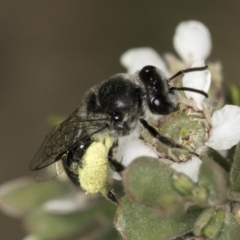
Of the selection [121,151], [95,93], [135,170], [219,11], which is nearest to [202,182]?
[135,170]

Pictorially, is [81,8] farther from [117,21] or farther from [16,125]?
[16,125]

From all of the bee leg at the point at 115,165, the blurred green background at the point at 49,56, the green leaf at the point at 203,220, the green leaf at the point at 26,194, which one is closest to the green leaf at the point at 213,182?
the green leaf at the point at 203,220

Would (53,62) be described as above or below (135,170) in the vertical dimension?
below

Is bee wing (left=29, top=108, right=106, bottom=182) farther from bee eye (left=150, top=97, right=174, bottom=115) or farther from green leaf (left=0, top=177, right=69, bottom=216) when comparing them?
green leaf (left=0, top=177, right=69, bottom=216)

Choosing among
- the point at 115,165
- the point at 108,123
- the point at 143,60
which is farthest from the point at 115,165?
the point at 143,60

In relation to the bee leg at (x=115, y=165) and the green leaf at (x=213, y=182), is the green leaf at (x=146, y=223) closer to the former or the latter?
the green leaf at (x=213, y=182)

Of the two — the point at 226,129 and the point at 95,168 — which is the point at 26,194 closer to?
the point at 95,168
